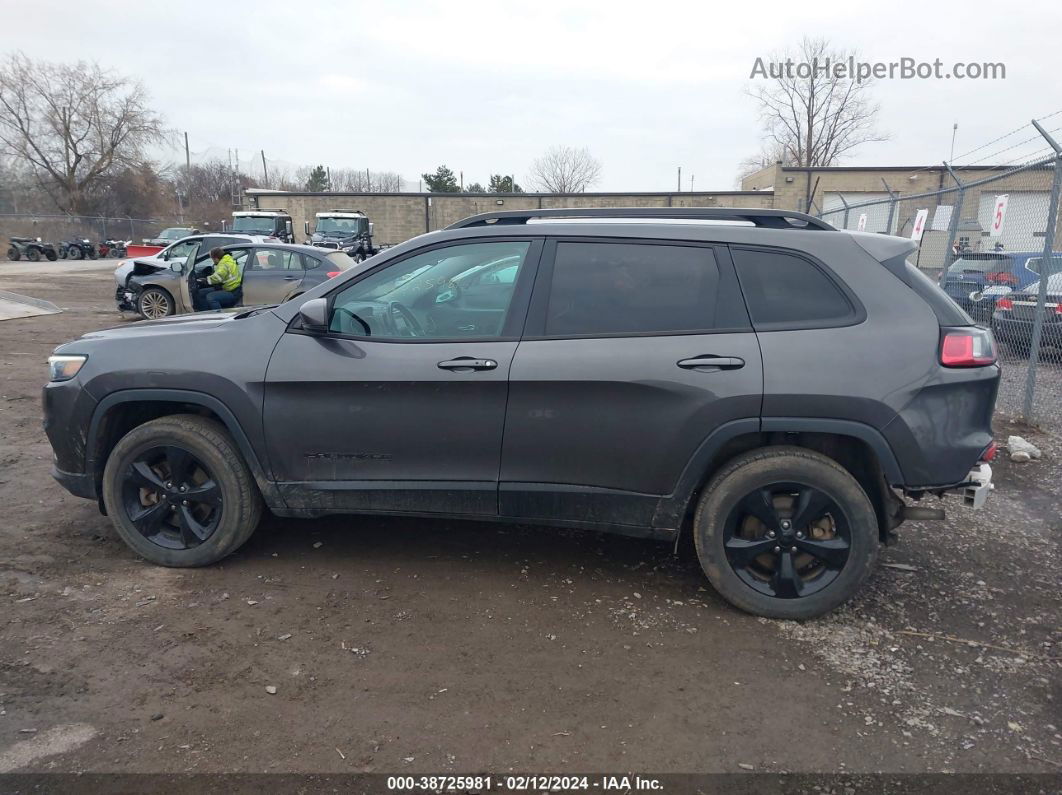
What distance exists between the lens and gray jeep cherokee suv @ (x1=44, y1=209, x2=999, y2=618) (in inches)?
132

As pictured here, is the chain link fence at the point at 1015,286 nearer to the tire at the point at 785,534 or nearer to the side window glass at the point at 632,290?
the tire at the point at 785,534

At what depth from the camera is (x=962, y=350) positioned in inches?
130

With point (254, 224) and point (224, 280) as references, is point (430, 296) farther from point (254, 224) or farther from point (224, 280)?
point (254, 224)

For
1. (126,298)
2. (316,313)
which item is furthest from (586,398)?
(126,298)

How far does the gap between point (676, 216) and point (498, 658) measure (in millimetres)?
2406

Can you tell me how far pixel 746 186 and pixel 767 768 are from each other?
5173 cm

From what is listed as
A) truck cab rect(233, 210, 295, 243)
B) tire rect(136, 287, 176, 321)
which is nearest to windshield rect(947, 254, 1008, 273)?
tire rect(136, 287, 176, 321)

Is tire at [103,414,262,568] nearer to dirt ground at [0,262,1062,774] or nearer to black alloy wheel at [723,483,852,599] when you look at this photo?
dirt ground at [0,262,1062,774]

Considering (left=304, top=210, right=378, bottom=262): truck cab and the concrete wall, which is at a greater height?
the concrete wall

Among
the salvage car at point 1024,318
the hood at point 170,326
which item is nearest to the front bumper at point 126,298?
the hood at point 170,326

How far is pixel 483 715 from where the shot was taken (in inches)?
111

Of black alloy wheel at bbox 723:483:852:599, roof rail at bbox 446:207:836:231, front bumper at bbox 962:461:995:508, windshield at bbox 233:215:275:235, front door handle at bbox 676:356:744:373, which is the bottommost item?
black alloy wheel at bbox 723:483:852:599

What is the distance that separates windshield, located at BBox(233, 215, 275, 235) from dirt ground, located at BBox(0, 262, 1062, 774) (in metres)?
23.6

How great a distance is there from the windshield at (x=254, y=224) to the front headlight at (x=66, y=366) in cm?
2380
